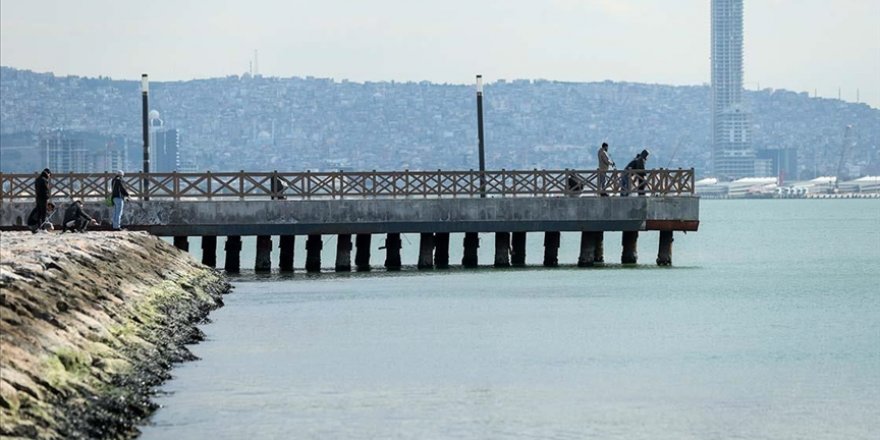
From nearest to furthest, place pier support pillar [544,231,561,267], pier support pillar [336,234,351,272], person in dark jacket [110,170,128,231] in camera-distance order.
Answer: person in dark jacket [110,170,128,231] → pier support pillar [336,234,351,272] → pier support pillar [544,231,561,267]

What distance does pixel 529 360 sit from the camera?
30.3 meters

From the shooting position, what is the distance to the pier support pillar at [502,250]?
2093 inches

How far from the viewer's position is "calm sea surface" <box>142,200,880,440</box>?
23531 mm

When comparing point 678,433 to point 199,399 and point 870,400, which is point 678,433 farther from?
point 199,399

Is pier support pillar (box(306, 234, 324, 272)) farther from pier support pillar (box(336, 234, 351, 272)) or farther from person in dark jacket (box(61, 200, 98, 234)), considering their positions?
person in dark jacket (box(61, 200, 98, 234))

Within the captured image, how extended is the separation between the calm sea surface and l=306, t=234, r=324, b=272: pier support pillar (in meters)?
1.29

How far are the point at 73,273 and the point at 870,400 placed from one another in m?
11.8

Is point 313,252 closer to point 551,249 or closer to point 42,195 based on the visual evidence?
point 551,249

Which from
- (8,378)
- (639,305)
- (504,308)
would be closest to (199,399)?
(8,378)

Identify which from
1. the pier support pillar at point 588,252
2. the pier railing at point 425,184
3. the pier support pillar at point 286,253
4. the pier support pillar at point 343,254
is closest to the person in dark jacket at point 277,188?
the pier railing at point 425,184

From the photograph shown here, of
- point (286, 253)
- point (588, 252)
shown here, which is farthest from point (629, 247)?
point (286, 253)

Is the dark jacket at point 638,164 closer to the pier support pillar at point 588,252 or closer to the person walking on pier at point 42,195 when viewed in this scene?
the pier support pillar at point 588,252

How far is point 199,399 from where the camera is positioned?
24.9 meters

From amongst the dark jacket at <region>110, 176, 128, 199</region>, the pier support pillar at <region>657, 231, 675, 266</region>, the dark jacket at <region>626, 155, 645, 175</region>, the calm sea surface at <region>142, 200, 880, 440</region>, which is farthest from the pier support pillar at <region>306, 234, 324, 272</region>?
the pier support pillar at <region>657, 231, 675, 266</region>
